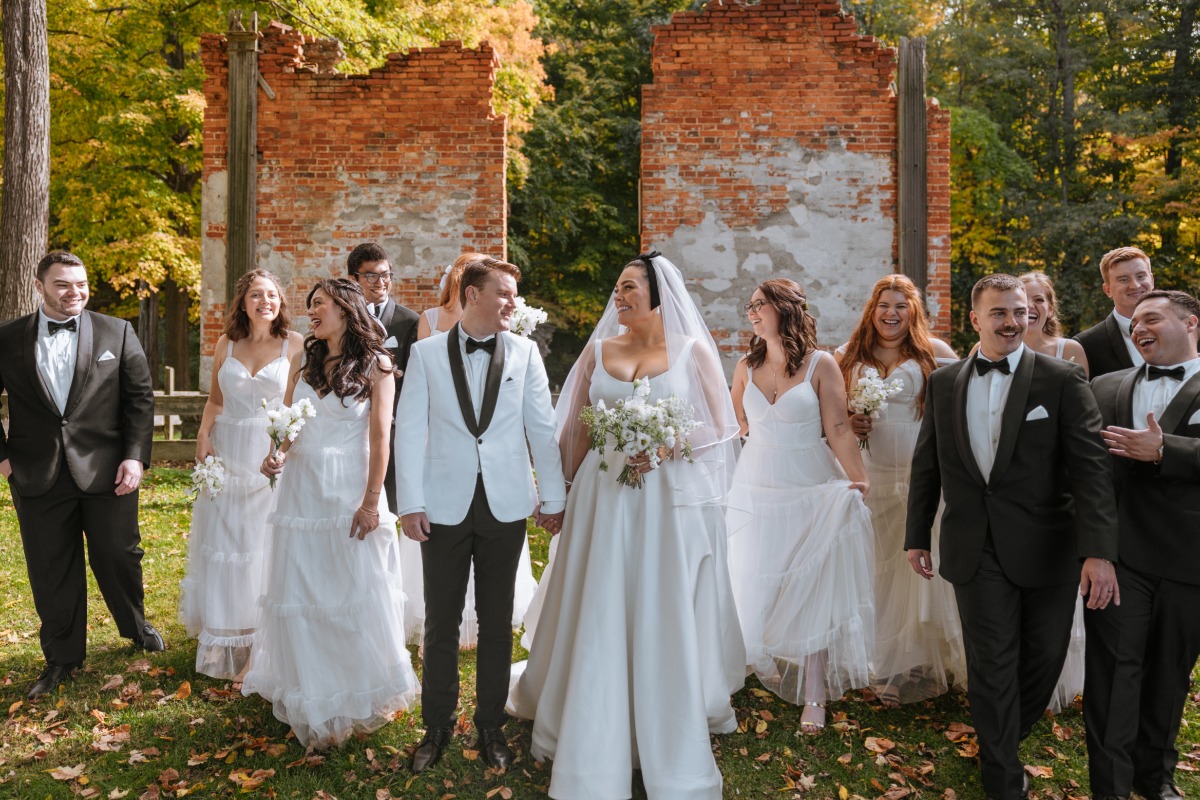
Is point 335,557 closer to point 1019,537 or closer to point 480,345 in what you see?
point 480,345

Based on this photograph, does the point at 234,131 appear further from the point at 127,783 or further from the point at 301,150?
the point at 127,783

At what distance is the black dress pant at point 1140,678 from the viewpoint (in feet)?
13.4

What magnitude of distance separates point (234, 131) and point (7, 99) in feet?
8.76

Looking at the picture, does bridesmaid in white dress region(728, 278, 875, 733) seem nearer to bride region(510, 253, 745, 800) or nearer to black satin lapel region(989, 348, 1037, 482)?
bride region(510, 253, 745, 800)

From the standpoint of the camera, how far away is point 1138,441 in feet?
13.1

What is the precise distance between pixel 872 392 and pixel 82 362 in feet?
15.0

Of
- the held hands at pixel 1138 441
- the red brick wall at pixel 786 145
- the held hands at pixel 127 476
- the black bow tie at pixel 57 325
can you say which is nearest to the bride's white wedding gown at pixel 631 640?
the held hands at pixel 1138 441

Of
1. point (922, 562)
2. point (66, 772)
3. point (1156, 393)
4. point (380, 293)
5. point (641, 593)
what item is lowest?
point (66, 772)

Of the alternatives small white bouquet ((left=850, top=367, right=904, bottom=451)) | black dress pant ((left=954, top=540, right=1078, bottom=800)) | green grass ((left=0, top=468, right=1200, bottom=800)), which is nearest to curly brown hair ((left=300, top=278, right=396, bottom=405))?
green grass ((left=0, top=468, right=1200, bottom=800))

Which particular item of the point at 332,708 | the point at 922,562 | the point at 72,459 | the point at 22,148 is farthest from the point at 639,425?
the point at 22,148

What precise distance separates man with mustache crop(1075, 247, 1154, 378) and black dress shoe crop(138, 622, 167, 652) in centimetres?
594

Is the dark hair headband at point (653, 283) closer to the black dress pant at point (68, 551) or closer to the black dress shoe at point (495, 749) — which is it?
the black dress shoe at point (495, 749)

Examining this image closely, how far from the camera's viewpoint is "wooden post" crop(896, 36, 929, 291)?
10.5 metres

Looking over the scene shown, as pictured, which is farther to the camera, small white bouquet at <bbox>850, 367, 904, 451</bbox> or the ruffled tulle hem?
small white bouquet at <bbox>850, 367, 904, 451</bbox>
